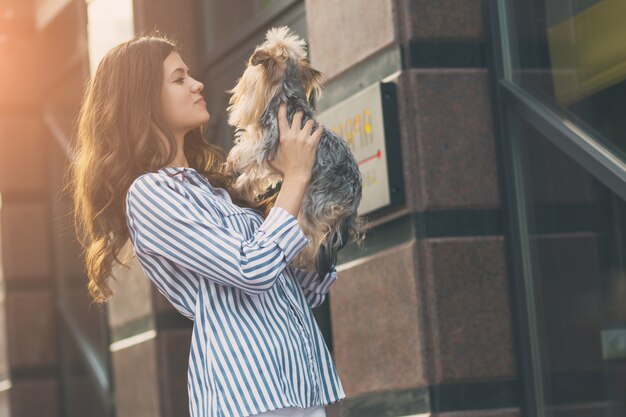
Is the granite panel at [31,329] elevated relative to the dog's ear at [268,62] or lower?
lower

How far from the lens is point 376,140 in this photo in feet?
17.5

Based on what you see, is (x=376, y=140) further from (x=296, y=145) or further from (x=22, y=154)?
(x=22, y=154)

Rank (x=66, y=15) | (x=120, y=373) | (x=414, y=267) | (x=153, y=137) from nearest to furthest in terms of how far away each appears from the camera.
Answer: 1. (x=153, y=137)
2. (x=414, y=267)
3. (x=120, y=373)
4. (x=66, y=15)

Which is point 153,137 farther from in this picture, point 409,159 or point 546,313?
point 546,313

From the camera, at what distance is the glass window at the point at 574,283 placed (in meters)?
4.73

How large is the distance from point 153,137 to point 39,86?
7.88 meters

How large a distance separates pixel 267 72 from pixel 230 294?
57cm

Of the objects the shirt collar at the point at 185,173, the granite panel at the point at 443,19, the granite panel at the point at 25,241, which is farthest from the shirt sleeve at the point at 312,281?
the granite panel at the point at 25,241

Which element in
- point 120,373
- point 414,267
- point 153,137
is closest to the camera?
point 153,137

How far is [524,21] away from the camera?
521 cm

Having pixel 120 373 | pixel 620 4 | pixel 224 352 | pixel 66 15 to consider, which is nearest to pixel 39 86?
pixel 66 15

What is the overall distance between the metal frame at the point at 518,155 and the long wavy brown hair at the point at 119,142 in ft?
5.68

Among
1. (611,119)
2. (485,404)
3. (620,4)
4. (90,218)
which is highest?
(620,4)

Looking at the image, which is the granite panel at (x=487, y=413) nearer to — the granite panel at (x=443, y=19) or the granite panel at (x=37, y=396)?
the granite panel at (x=443, y=19)
